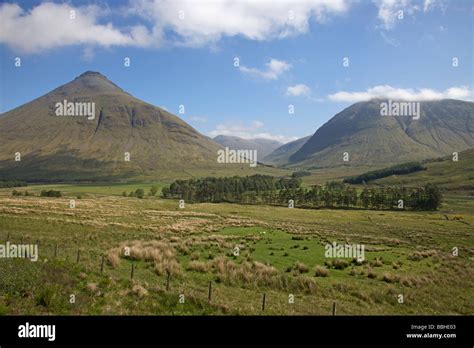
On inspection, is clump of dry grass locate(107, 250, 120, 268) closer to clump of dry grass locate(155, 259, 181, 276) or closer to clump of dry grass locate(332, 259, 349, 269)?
clump of dry grass locate(155, 259, 181, 276)

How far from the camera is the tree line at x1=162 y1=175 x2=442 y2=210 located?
124 metres

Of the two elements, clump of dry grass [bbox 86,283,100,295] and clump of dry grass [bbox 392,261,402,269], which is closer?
clump of dry grass [bbox 86,283,100,295]

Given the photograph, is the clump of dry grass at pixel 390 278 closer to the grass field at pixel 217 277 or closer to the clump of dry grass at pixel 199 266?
the grass field at pixel 217 277

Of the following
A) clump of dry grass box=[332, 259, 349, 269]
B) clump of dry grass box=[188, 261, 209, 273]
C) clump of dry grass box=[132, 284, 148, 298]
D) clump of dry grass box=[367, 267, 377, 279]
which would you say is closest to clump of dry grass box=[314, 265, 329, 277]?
clump of dry grass box=[332, 259, 349, 269]

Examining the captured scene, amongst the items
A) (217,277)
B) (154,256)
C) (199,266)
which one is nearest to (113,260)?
(154,256)

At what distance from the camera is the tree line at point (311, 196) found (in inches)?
4862

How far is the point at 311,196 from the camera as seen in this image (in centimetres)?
14088

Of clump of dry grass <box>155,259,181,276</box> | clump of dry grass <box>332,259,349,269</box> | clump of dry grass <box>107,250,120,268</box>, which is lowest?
clump of dry grass <box>332,259,349,269</box>
